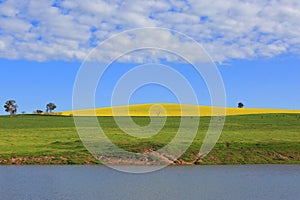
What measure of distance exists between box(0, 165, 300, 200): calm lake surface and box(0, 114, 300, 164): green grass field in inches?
174

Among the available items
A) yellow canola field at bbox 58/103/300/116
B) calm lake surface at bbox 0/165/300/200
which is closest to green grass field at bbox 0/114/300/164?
calm lake surface at bbox 0/165/300/200

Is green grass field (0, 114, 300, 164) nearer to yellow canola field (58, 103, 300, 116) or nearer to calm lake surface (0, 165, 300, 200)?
calm lake surface (0, 165, 300, 200)

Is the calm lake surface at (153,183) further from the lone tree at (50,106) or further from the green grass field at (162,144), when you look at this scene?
the lone tree at (50,106)

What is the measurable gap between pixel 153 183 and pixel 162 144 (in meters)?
21.0

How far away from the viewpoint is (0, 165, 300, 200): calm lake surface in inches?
1214

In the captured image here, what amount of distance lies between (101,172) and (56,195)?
44.6 feet

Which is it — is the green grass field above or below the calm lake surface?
above

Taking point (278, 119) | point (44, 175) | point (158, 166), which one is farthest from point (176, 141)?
point (278, 119)

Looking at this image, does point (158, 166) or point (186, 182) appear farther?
point (158, 166)

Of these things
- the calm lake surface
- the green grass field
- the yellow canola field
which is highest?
the yellow canola field

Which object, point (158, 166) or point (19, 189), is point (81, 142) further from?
point (19, 189)

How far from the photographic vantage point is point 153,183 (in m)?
36.5

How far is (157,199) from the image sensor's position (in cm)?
2934

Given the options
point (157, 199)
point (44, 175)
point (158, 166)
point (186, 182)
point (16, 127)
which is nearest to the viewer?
point (157, 199)
